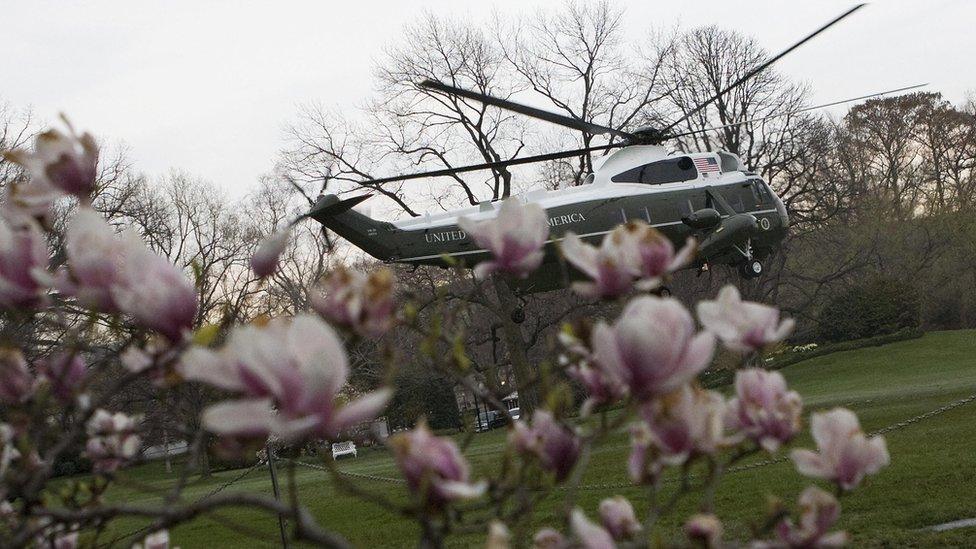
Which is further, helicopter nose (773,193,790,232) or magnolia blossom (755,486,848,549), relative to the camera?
helicopter nose (773,193,790,232)

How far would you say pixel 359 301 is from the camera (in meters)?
0.94

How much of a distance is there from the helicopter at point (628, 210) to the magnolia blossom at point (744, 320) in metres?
12.5

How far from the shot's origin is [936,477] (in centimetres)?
995

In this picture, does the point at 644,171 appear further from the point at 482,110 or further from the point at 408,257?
the point at 482,110

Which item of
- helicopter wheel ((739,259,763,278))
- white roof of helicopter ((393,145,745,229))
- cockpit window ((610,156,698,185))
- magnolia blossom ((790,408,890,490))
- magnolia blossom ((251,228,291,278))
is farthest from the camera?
helicopter wheel ((739,259,763,278))

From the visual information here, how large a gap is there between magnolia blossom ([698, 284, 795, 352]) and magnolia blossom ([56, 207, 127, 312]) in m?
0.59

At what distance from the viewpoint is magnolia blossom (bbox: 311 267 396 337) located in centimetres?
94

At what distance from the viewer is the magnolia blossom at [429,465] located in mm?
807

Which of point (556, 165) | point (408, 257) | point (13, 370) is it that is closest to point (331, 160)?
point (556, 165)

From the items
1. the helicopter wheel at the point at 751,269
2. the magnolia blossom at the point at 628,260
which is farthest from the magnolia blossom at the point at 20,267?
the helicopter wheel at the point at 751,269

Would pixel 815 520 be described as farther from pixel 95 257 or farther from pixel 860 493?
pixel 860 493

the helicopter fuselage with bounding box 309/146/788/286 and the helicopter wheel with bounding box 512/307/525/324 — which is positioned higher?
the helicopter fuselage with bounding box 309/146/788/286

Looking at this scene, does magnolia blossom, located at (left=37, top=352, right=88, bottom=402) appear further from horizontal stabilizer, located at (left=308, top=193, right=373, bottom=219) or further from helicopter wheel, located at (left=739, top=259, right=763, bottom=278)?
Answer: helicopter wheel, located at (left=739, top=259, right=763, bottom=278)

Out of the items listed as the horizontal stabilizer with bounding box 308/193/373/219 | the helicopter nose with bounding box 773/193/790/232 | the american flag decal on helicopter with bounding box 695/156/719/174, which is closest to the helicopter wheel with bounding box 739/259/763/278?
the helicopter nose with bounding box 773/193/790/232
